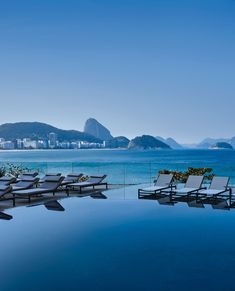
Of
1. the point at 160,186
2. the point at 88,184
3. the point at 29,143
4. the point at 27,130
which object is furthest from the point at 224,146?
the point at 160,186

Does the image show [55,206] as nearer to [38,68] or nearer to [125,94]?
[38,68]

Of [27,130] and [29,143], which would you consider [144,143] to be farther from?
[27,130]

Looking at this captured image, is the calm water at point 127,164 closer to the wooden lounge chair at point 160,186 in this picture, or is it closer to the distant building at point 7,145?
the wooden lounge chair at point 160,186

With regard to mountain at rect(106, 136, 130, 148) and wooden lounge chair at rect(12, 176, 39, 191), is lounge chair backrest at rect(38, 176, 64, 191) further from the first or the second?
mountain at rect(106, 136, 130, 148)

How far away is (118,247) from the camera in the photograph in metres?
6.25

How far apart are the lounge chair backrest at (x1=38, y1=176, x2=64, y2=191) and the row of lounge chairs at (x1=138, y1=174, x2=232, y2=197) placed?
83.0 inches

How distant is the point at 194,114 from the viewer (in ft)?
184

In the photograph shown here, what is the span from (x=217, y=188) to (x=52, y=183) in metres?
4.21

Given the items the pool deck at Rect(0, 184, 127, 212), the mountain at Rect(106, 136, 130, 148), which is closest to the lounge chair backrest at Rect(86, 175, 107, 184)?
the pool deck at Rect(0, 184, 127, 212)

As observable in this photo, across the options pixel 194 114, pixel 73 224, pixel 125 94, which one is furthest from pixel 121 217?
pixel 194 114

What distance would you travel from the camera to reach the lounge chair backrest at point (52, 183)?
10773 millimetres

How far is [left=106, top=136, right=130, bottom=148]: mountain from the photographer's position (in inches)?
4102

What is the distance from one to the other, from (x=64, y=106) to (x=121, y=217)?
40319 millimetres

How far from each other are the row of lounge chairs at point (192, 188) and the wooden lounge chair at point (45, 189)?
2163mm
